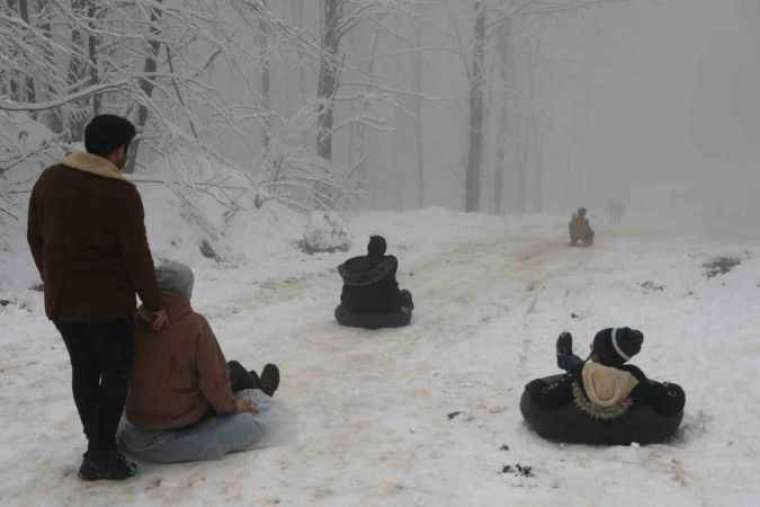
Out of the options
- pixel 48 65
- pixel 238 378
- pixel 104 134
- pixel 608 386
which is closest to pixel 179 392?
pixel 238 378

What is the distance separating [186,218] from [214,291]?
11.4ft

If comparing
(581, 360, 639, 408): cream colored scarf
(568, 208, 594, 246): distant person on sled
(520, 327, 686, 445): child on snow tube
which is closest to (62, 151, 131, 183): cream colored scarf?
(520, 327, 686, 445): child on snow tube

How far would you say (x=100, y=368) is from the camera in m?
4.75

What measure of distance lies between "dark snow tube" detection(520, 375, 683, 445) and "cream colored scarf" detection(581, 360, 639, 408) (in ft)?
0.41

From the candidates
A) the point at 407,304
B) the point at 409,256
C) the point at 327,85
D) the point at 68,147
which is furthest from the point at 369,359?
the point at 327,85

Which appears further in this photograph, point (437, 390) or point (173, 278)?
point (437, 390)

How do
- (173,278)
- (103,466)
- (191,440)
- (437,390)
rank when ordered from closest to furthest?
(103,466) < (173,278) < (191,440) < (437,390)

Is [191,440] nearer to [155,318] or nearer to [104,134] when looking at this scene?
[155,318]

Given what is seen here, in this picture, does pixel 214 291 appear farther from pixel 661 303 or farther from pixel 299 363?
pixel 661 303

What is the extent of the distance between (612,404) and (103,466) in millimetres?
3617

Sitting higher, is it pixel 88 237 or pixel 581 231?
pixel 88 237

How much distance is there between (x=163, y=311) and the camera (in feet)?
16.0

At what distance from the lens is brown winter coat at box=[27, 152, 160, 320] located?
4.49 meters

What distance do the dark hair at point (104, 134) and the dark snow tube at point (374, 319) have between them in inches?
220
